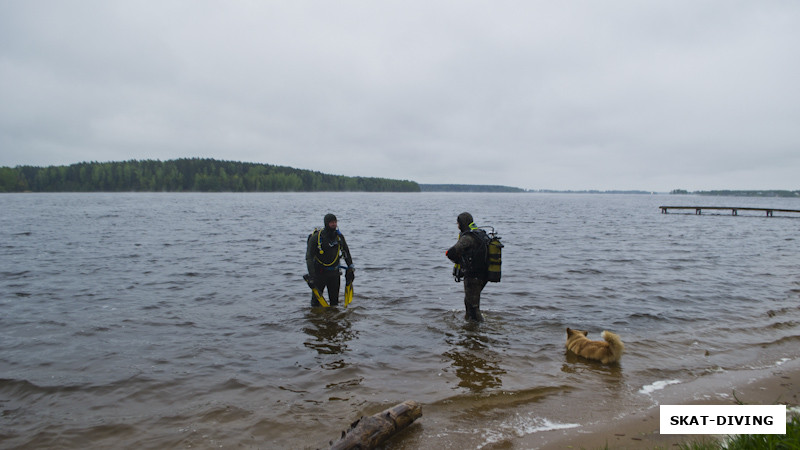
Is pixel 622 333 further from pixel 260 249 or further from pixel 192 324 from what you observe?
pixel 260 249

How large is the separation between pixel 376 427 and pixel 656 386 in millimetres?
4379

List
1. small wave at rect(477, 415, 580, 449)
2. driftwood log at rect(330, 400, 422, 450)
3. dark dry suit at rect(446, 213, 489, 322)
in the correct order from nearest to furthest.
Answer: driftwood log at rect(330, 400, 422, 450) → small wave at rect(477, 415, 580, 449) → dark dry suit at rect(446, 213, 489, 322)

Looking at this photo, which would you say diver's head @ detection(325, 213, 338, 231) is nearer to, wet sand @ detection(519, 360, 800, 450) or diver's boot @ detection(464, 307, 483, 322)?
diver's boot @ detection(464, 307, 483, 322)

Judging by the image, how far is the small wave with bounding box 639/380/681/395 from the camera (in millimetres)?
6207

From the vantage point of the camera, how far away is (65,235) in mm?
27859

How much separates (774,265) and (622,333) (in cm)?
1454

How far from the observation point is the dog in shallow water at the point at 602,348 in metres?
7.23

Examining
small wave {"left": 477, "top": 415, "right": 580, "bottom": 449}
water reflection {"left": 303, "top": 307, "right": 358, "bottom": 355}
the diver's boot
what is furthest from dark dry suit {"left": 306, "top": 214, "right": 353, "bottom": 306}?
small wave {"left": 477, "top": 415, "right": 580, "bottom": 449}

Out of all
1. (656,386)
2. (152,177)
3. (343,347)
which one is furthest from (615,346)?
(152,177)

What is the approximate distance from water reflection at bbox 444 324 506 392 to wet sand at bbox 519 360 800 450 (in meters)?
1.63

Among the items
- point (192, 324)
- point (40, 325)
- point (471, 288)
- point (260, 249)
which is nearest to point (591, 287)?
point (471, 288)

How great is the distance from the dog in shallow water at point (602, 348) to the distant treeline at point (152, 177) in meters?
166

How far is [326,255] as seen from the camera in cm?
1012

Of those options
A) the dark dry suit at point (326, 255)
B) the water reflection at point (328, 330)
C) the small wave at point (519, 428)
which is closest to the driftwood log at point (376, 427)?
the small wave at point (519, 428)
